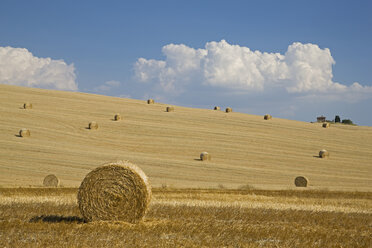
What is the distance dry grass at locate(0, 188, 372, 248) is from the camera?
29.5ft

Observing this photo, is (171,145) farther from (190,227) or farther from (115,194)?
(190,227)

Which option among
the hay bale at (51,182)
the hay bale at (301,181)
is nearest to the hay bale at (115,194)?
the hay bale at (51,182)

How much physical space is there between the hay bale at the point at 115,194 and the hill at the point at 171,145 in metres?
12.7

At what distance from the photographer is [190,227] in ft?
34.5

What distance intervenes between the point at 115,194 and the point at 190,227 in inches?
84.9

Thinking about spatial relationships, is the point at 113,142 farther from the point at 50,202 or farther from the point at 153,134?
the point at 50,202

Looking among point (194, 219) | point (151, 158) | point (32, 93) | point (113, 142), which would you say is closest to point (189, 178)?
point (151, 158)

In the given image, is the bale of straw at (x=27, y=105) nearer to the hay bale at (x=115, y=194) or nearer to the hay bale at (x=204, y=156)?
the hay bale at (x=204, y=156)

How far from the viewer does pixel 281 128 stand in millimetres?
47938

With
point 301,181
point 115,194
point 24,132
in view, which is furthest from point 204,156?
point 115,194

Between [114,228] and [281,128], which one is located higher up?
[281,128]

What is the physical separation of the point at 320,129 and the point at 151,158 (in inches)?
911

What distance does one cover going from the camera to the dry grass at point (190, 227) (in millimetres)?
8992

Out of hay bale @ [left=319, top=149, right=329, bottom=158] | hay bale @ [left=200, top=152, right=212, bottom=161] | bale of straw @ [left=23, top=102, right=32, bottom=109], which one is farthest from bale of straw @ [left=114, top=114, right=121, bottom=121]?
hay bale @ [left=319, top=149, right=329, bottom=158]
